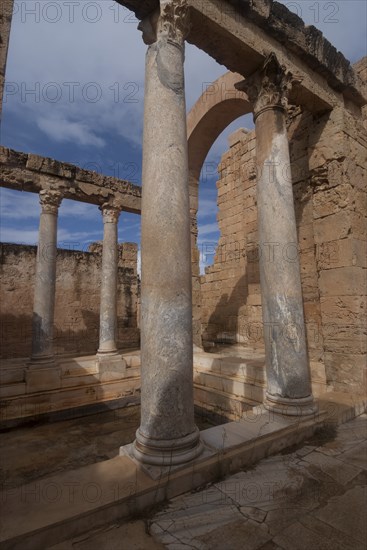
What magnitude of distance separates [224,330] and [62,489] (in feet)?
31.8

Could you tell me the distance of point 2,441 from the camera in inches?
244

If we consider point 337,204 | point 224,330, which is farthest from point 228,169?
point 337,204

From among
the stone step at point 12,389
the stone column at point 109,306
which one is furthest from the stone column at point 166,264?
the stone column at point 109,306

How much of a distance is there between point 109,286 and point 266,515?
29.7 ft

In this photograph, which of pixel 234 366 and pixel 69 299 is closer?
pixel 234 366

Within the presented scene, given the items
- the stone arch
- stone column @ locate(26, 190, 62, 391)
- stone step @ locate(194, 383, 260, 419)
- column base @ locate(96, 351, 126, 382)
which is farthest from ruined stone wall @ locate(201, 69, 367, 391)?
stone column @ locate(26, 190, 62, 391)

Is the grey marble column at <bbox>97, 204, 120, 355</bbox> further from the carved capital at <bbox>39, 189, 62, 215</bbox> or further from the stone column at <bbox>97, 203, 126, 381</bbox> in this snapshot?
the carved capital at <bbox>39, 189, 62, 215</bbox>

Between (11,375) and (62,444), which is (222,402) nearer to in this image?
A: (62,444)

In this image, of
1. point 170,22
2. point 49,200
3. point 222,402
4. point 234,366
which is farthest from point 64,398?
point 170,22

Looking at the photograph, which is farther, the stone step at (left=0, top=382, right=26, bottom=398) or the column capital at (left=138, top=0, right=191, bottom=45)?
the stone step at (left=0, top=382, right=26, bottom=398)

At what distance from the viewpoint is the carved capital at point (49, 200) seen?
989 centimetres

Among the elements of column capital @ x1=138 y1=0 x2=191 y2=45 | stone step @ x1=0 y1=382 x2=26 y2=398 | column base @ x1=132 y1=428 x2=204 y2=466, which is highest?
column capital @ x1=138 y1=0 x2=191 y2=45

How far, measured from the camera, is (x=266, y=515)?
262 centimetres

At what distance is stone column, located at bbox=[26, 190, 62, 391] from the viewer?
860 centimetres
